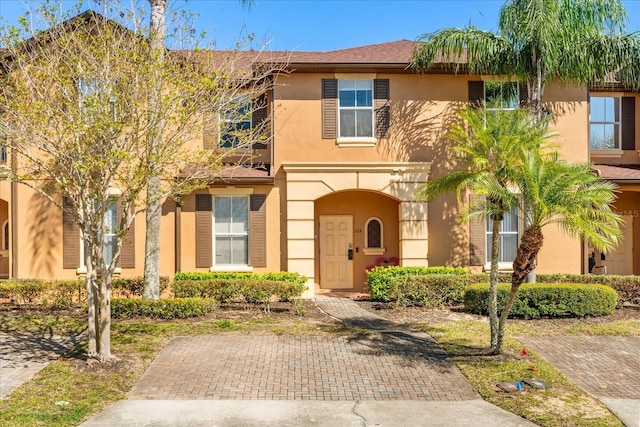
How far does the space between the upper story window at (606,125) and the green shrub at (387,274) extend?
22.3 feet

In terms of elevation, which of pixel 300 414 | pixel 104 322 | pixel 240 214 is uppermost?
pixel 240 214

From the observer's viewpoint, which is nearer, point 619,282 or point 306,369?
point 306,369

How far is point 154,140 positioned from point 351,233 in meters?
9.10

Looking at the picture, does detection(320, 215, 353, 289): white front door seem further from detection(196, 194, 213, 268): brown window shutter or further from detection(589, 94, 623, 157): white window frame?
detection(589, 94, 623, 157): white window frame

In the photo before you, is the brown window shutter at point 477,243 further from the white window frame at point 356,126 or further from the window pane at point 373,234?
the white window frame at point 356,126

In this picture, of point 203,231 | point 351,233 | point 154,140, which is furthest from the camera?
point 351,233

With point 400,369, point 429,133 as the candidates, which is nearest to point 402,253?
point 429,133

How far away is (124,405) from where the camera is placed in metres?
7.02

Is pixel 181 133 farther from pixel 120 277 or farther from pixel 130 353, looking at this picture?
pixel 120 277

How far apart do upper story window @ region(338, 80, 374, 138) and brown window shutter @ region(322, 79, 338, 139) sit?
14 cm

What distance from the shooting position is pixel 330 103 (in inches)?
588

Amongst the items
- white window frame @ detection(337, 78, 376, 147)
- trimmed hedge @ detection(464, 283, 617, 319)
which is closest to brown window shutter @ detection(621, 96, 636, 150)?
trimmed hedge @ detection(464, 283, 617, 319)

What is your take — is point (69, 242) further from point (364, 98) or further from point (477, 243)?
point (477, 243)

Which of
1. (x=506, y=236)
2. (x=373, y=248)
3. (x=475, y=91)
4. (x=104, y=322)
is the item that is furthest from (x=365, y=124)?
(x=104, y=322)
